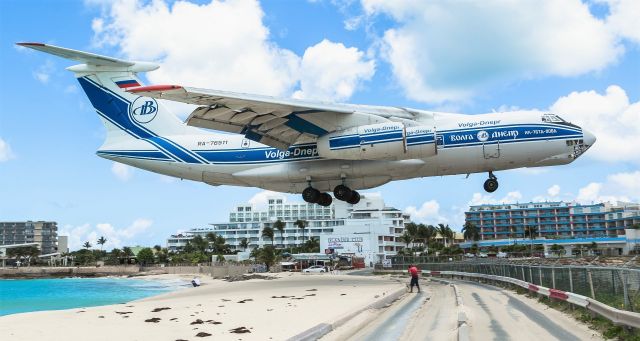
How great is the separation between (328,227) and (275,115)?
122m

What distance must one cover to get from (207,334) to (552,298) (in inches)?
367

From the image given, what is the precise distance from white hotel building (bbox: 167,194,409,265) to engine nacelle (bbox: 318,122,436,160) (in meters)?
63.0

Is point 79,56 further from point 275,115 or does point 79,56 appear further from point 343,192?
point 343,192

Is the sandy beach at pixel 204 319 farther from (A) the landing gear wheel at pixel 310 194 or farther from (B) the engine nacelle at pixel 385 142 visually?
(A) the landing gear wheel at pixel 310 194

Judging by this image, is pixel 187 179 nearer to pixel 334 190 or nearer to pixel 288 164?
pixel 288 164

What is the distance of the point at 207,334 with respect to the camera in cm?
1270

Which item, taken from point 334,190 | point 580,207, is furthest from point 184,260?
point 334,190

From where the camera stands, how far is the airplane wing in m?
22.2

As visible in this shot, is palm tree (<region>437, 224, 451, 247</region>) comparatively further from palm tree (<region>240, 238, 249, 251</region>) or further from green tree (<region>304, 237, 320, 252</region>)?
palm tree (<region>240, 238, 249, 251</region>)

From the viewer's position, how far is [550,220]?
148750 mm

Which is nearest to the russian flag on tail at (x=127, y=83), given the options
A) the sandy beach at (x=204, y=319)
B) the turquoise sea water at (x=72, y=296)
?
the sandy beach at (x=204, y=319)

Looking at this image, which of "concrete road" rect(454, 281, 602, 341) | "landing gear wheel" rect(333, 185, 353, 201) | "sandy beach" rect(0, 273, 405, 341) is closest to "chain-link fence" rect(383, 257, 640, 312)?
"concrete road" rect(454, 281, 602, 341)

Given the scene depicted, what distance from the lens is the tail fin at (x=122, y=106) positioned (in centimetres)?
2839

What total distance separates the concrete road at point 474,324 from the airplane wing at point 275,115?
364 inches
